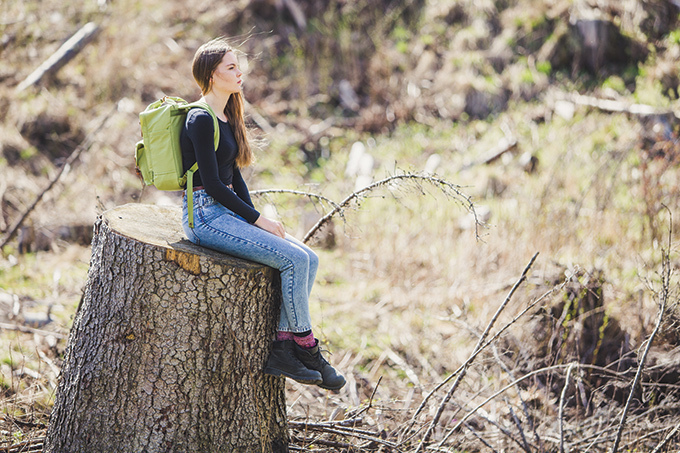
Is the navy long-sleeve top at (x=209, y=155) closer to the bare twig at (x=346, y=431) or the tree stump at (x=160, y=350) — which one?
the tree stump at (x=160, y=350)

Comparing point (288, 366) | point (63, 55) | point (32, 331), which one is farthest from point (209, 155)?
point (63, 55)

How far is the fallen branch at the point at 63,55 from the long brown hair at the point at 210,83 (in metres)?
7.67

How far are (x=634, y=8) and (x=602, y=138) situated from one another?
345 cm

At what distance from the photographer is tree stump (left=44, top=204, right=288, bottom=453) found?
2.53m

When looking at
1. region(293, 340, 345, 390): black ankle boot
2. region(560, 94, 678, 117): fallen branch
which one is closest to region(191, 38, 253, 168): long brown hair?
region(293, 340, 345, 390): black ankle boot

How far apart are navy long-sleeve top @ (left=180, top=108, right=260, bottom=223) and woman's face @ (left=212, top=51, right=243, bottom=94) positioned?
17 centimetres

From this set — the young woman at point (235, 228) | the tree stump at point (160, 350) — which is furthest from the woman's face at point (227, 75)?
the tree stump at point (160, 350)

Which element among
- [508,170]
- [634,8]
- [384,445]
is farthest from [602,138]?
[384,445]

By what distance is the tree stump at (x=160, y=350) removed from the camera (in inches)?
99.6

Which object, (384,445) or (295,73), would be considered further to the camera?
(295,73)

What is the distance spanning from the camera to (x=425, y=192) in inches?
214

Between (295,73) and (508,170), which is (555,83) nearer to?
(508,170)

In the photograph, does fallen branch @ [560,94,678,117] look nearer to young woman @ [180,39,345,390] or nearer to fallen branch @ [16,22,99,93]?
young woman @ [180,39,345,390]

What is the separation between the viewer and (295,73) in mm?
12062
